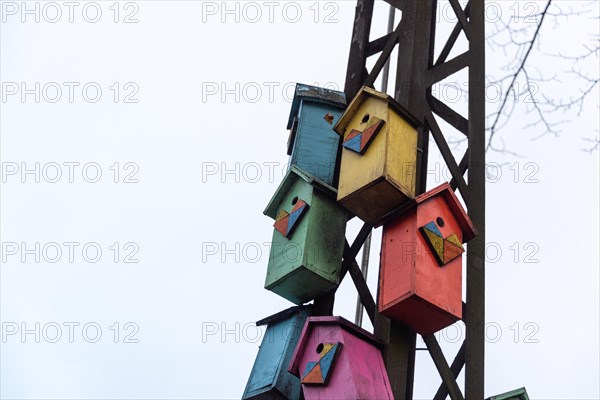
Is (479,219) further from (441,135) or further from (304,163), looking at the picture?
(304,163)

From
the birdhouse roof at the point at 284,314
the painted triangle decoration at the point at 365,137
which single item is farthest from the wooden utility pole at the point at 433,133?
the painted triangle decoration at the point at 365,137

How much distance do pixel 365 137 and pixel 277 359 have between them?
0.99 metres

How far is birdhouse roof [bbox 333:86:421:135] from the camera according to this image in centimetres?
428

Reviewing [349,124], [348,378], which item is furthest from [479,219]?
[348,378]

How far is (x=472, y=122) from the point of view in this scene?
464cm

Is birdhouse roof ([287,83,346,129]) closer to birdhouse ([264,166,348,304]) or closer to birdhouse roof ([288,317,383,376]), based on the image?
birdhouse ([264,166,348,304])

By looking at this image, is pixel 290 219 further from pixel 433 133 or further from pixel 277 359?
pixel 433 133

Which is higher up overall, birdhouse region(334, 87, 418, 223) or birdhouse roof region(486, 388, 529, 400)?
birdhouse region(334, 87, 418, 223)

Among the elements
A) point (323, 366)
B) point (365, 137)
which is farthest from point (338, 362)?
point (365, 137)

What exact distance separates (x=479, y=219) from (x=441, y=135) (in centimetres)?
38

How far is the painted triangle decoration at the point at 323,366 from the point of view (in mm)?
3996

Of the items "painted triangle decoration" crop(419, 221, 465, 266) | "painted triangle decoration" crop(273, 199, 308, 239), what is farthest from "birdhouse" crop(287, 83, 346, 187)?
"painted triangle decoration" crop(419, 221, 465, 266)

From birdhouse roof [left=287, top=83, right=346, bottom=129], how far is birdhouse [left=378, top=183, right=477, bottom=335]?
0.91 m

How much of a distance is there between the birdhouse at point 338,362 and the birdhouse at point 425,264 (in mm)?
167
